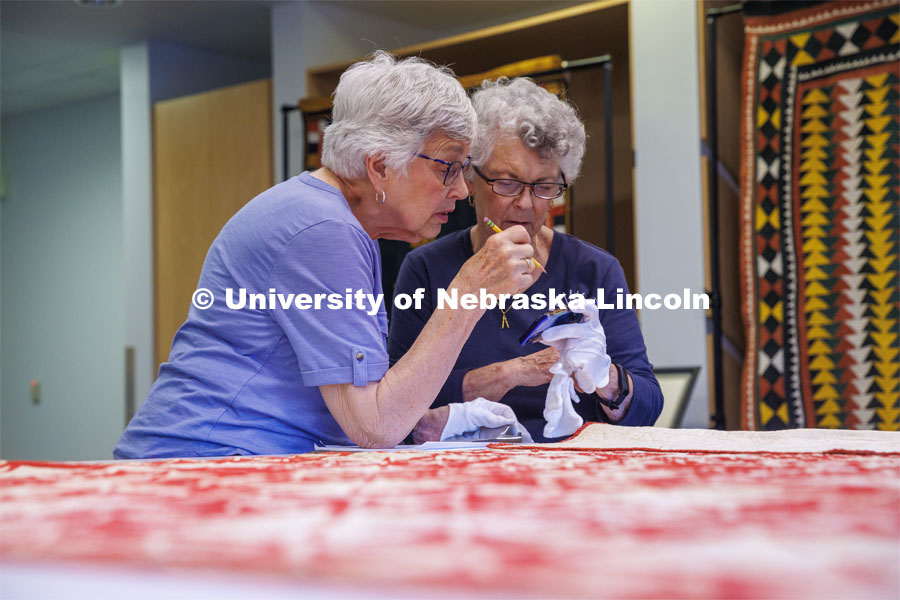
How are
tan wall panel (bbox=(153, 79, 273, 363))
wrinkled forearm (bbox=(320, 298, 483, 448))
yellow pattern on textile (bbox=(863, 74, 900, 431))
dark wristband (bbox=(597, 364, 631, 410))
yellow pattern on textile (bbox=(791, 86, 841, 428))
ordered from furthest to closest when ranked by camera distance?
tan wall panel (bbox=(153, 79, 273, 363))
yellow pattern on textile (bbox=(791, 86, 841, 428))
yellow pattern on textile (bbox=(863, 74, 900, 431))
dark wristband (bbox=(597, 364, 631, 410))
wrinkled forearm (bbox=(320, 298, 483, 448))

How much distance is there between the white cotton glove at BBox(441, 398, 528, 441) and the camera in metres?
1.53

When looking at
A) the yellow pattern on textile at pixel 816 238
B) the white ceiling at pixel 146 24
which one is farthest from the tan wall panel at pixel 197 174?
the yellow pattern on textile at pixel 816 238

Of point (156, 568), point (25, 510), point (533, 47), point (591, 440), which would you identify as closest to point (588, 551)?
point (156, 568)

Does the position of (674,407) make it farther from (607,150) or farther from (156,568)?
(156,568)

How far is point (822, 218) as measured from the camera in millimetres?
2846

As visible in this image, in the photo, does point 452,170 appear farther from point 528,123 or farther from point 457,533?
point 457,533

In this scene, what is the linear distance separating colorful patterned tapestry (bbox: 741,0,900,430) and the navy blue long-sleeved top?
46.7 inches

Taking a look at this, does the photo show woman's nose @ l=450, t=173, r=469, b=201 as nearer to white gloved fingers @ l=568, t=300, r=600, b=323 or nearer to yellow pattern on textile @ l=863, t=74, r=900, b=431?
white gloved fingers @ l=568, t=300, r=600, b=323

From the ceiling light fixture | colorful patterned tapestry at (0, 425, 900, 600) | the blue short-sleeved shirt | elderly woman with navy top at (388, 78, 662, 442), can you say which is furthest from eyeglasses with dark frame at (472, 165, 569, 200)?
the ceiling light fixture

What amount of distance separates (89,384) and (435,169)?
5112 millimetres

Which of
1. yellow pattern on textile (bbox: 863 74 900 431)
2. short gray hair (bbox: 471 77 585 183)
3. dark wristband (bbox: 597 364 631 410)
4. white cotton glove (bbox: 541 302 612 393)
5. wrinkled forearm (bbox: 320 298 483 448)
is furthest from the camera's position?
yellow pattern on textile (bbox: 863 74 900 431)

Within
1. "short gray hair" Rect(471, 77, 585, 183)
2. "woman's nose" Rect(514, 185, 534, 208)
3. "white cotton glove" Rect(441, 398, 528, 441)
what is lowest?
"white cotton glove" Rect(441, 398, 528, 441)

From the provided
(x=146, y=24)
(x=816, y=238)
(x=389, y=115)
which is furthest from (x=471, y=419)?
(x=146, y=24)

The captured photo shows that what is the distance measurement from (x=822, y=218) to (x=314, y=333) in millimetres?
2099
